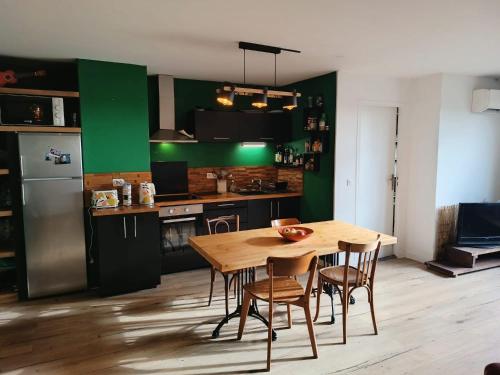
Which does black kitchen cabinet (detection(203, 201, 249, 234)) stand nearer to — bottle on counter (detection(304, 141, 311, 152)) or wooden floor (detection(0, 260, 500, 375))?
wooden floor (detection(0, 260, 500, 375))

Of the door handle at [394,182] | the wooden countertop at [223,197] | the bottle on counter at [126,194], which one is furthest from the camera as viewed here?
the door handle at [394,182]

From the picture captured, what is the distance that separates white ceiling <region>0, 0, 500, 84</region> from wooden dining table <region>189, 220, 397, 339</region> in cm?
177

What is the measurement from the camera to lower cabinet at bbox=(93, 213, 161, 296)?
12.4ft

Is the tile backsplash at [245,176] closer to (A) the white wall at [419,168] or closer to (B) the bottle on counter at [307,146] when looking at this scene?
(B) the bottle on counter at [307,146]

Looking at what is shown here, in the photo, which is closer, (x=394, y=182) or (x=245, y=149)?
(x=394, y=182)

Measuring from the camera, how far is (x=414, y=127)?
200 inches

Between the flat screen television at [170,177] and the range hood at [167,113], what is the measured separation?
0.44m

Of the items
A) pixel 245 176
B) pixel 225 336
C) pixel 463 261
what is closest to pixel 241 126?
pixel 245 176

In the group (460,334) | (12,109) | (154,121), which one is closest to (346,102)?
(154,121)

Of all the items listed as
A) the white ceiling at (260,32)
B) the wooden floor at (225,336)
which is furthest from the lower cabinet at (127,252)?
the white ceiling at (260,32)

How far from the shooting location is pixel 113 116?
159 inches

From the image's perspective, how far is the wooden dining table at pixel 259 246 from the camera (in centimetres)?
261

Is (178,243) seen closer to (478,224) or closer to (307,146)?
(307,146)

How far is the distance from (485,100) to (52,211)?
5.52 m
